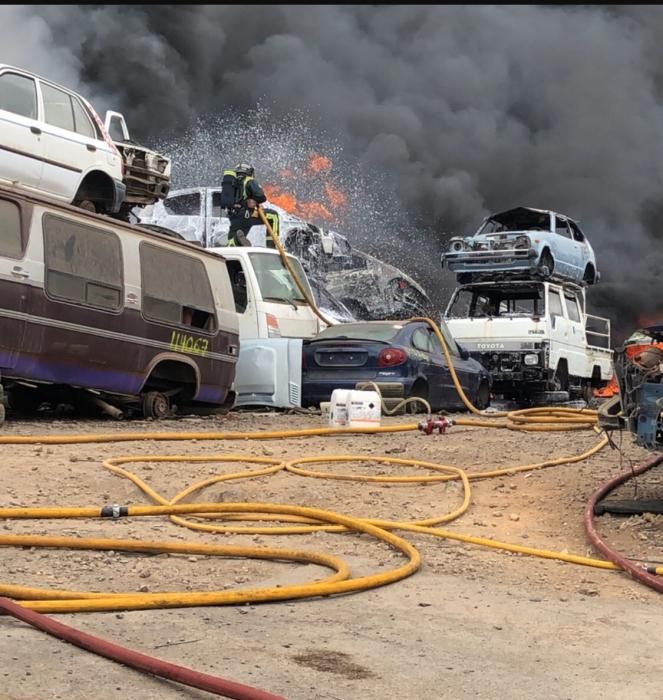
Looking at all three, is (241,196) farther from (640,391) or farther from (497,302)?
(640,391)

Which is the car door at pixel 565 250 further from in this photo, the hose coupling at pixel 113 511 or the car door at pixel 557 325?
the hose coupling at pixel 113 511

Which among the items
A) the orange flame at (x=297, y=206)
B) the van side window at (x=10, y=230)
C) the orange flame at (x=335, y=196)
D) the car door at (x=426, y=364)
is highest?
the orange flame at (x=335, y=196)

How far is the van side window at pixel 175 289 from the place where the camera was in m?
9.52

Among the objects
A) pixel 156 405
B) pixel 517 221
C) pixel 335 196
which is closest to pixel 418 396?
pixel 156 405

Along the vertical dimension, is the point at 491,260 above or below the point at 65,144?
below

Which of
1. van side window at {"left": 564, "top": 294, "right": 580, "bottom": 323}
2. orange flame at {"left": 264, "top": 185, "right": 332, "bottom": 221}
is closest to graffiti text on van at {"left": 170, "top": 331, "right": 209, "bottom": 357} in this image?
van side window at {"left": 564, "top": 294, "right": 580, "bottom": 323}

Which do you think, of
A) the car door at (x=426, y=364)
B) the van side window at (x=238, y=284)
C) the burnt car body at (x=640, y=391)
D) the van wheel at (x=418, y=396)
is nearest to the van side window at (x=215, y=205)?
the van side window at (x=238, y=284)

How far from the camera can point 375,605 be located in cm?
430

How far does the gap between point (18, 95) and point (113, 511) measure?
6.10 meters

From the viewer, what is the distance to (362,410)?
30.7 feet

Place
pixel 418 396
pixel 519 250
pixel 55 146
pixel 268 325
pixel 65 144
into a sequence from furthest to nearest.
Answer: pixel 519 250, pixel 268 325, pixel 418 396, pixel 65 144, pixel 55 146

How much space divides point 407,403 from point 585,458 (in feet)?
11.9

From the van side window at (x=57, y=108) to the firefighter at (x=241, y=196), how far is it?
4.05 meters

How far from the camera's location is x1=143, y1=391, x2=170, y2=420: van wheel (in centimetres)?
980
